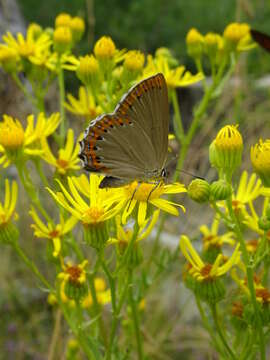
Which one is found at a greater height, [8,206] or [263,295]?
[8,206]

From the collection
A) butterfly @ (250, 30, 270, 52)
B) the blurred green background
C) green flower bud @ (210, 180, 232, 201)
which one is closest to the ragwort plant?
green flower bud @ (210, 180, 232, 201)

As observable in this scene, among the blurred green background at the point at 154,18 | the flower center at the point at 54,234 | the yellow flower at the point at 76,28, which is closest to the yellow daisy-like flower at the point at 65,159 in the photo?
the flower center at the point at 54,234

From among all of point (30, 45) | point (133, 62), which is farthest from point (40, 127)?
point (30, 45)

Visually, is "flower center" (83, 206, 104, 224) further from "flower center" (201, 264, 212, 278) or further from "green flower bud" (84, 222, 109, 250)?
"flower center" (201, 264, 212, 278)

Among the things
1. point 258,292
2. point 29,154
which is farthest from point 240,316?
point 29,154

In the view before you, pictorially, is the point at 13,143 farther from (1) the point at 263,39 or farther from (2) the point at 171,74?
(1) the point at 263,39

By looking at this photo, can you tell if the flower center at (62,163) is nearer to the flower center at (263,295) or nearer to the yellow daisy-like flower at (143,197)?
the yellow daisy-like flower at (143,197)
